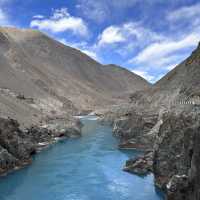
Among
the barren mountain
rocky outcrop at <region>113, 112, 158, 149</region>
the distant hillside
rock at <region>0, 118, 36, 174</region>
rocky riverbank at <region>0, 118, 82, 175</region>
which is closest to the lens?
rock at <region>0, 118, 36, 174</region>

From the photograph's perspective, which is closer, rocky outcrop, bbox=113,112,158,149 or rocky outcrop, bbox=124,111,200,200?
rocky outcrop, bbox=124,111,200,200

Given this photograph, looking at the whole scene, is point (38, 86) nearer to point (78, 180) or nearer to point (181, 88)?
point (181, 88)

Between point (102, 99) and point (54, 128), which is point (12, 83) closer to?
point (54, 128)

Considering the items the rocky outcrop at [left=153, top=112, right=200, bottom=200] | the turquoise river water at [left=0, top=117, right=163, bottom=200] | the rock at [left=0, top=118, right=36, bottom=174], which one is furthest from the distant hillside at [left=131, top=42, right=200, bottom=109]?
the rock at [left=0, top=118, right=36, bottom=174]

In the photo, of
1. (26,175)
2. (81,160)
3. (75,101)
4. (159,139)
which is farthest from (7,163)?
(75,101)

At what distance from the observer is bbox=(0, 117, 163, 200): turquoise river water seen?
1211 inches

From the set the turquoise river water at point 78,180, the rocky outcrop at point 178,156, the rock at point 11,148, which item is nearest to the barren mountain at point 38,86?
the rock at point 11,148

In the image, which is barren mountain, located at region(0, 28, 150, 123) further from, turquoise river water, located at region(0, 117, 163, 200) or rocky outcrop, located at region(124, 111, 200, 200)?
rocky outcrop, located at region(124, 111, 200, 200)

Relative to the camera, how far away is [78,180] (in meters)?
35.2

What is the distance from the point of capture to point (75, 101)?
14938 cm

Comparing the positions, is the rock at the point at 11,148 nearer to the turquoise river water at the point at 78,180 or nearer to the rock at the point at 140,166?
the turquoise river water at the point at 78,180

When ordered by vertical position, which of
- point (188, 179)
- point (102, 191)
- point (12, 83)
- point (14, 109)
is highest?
point (12, 83)

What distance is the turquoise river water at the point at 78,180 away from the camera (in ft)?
101

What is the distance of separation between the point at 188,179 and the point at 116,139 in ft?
134
